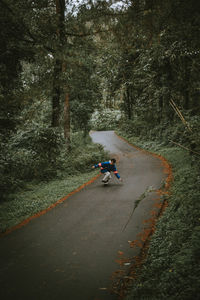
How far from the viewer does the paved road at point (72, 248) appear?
4461 mm

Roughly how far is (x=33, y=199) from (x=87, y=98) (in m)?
12.9

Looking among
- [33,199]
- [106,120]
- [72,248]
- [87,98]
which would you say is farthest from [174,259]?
[106,120]

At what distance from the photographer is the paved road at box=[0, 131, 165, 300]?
176 inches

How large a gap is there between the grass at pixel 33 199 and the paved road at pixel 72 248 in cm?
70

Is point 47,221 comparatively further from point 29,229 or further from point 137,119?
point 137,119

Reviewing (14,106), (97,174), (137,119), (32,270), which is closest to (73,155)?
(97,174)

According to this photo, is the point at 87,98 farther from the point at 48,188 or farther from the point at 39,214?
the point at 39,214

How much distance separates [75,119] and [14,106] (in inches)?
541

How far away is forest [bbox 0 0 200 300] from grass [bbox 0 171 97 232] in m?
0.05

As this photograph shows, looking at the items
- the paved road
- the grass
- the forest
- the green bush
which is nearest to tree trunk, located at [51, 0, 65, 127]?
the forest

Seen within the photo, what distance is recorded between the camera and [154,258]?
16.0ft

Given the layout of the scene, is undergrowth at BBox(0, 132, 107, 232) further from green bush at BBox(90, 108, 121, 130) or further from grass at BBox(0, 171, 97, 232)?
green bush at BBox(90, 108, 121, 130)

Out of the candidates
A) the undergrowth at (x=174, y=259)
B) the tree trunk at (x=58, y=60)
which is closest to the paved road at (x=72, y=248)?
the undergrowth at (x=174, y=259)

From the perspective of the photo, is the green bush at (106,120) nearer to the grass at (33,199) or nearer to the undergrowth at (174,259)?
the grass at (33,199)
